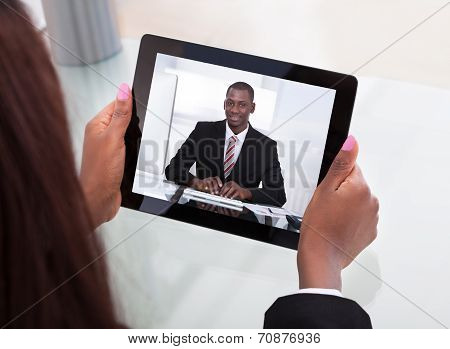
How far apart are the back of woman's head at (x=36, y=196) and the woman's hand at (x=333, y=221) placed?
0.26 m

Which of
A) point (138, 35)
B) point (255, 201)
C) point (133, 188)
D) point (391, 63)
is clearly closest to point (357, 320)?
point (255, 201)

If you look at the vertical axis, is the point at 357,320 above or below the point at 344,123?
below

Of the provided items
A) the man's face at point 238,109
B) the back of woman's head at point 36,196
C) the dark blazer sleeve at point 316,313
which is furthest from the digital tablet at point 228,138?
the back of woman's head at point 36,196

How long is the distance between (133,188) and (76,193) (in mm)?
246

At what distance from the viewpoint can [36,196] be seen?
0.27 metres

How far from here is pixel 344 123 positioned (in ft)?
1.63

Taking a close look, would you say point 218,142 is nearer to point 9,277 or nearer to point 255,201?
point 255,201

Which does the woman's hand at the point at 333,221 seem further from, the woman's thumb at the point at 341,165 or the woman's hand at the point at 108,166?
the woman's hand at the point at 108,166

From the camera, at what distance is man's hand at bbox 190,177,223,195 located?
525mm

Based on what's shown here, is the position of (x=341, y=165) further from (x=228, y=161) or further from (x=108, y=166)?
(x=108, y=166)

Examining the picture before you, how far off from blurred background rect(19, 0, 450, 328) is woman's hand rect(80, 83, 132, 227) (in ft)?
0.10

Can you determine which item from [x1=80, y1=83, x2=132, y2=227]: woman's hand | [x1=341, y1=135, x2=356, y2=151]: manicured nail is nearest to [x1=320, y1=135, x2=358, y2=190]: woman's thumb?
[x1=341, y1=135, x2=356, y2=151]: manicured nail

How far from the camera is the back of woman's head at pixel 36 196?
0.26 metres
